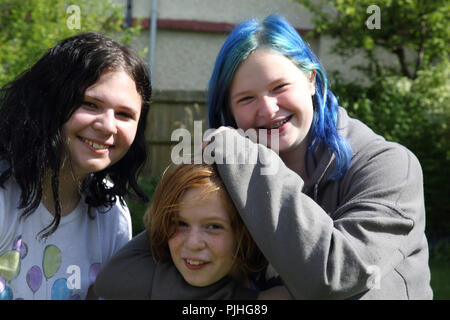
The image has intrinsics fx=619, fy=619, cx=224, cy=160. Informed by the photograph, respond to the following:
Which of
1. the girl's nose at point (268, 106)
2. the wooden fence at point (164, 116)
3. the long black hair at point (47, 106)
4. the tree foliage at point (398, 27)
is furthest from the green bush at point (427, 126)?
the long black hair at point (47, 106)

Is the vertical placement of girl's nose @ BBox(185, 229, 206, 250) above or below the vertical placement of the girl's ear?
below

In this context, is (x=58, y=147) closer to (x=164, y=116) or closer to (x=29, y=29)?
(x=29, y=29)

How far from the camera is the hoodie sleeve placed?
1904 millimetres

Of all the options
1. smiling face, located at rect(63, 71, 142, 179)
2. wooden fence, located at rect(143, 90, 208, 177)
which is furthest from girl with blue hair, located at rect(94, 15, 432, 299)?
wooden fence, located at rect(143, 90, 208, 177)

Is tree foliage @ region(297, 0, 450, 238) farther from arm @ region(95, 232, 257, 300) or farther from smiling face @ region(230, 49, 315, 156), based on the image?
arm @ region(95, 232, 257, 300)

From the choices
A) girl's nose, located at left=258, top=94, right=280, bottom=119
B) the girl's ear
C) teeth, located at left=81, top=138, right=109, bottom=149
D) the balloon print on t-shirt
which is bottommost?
Answer: the balloon print on t-shirt

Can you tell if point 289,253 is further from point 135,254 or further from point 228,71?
point 228,71

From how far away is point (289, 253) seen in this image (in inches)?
74.8

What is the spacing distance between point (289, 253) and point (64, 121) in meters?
1.04

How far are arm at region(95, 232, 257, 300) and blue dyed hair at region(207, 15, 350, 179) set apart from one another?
1.88ft

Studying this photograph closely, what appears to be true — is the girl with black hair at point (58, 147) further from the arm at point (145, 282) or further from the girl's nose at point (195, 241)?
the girl's nose at point (195, 241)

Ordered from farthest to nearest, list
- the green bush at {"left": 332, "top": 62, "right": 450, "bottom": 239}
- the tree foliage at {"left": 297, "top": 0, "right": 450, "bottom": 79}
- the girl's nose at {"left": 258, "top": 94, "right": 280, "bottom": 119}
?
the tree foliage at {"left": 297, "top": 0, "right": 450, "bottom": 79}
the green bush at {"left": 332, "top": 62, "right": 450, "bottom": 239}
the girl's nose at {"left": 258, "top": 94, "right": 280, "bottom": 119}

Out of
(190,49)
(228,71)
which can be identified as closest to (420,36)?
(190,49)

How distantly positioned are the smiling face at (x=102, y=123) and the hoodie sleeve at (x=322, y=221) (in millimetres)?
496
